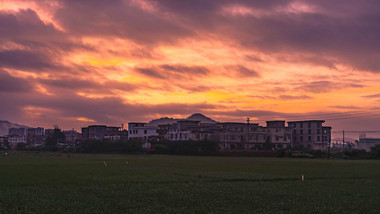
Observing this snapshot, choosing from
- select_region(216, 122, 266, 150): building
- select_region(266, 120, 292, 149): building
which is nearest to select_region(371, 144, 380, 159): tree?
select_region(216, 122, 266, 150): building

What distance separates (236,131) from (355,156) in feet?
227

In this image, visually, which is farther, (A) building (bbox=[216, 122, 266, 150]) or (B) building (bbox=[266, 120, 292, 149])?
(B) building (bbox=[266, 120, 292, 149])

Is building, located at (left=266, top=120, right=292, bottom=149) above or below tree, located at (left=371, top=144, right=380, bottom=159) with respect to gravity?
above

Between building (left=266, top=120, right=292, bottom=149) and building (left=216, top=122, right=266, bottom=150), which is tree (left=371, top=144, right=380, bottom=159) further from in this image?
building (left=266, top=120, right=292, bottom=149)

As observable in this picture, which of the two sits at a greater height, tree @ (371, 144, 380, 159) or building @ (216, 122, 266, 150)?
building @ (216, 122, 266, 150)

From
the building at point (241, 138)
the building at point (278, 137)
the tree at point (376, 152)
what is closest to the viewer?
the tree at point (376, 152)

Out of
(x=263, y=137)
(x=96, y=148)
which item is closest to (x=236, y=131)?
(x=263, y=137)

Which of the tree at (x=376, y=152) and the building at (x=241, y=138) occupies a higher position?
the building at (x=241, y=138)

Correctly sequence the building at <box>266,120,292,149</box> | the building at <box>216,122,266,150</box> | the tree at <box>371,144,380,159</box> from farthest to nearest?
the building at <box>266,120,292,149</box>
the building at <box>216,122,266,150</box>
the tree at <box>371,144,380,159</box>

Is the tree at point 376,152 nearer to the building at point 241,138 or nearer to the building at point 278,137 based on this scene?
the building at point 241,138

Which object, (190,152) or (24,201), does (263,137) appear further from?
(24,201)

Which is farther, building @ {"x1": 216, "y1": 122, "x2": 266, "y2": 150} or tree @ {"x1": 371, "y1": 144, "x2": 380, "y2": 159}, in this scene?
building @ {"x1": 216, "y1": 122, "x2": 266, "y2": 150}

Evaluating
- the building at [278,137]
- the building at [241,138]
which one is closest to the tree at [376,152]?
the building at [241,138]

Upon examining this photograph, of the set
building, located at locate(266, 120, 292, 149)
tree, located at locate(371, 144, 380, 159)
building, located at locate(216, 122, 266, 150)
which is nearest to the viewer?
tree, located at locate(371, 144, 380, 159)
